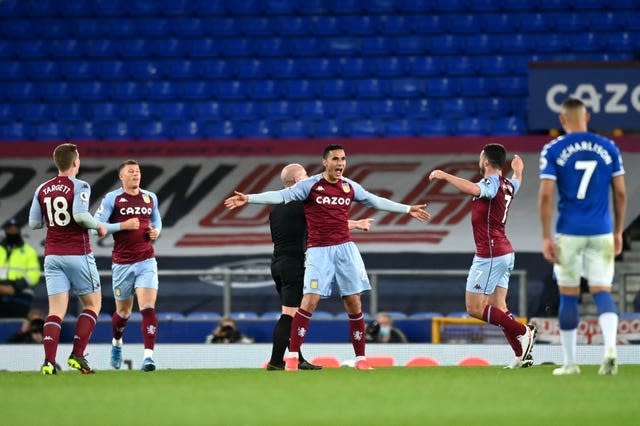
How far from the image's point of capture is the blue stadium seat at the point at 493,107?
68.3 feet

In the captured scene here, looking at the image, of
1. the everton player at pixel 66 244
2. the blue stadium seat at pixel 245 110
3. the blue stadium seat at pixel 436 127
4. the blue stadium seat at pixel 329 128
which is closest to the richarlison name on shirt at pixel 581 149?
the everton player at pixel 66 244

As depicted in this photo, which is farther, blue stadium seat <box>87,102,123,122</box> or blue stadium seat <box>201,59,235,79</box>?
blue stadium seat <box>201,59,235,79</box>

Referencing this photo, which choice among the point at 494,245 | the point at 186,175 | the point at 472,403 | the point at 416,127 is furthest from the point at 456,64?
the point at 472,403

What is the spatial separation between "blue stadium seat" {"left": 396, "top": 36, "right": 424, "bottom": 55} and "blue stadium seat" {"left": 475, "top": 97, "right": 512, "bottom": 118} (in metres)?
1.39

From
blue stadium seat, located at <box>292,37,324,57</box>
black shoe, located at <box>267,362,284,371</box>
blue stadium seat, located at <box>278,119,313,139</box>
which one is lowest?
black shoe, located at <box>267,362,284,371</box>

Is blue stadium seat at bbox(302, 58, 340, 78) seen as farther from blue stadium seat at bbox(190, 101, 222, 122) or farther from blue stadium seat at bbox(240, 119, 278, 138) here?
blue stadium seat at bbox(190, 101, 222, 122)

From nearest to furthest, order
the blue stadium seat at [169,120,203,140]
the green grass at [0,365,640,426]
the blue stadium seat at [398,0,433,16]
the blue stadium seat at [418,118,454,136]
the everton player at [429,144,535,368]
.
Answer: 1. the green grass at [0,365,640,426]
2. the everton player at [429,144,535,368]
3. the blue stadium seat at [418,118,454,136]
4. the blue stadium seat at [169,120,203,140]
5. the blue stadium seat at [398,0,433,16]

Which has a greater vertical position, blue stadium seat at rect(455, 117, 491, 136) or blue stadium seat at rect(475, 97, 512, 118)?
blue stadium seat at rect(475, 97, 512, 118)

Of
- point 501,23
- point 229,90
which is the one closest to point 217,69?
point 229,90

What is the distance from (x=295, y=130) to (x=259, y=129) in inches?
23.7

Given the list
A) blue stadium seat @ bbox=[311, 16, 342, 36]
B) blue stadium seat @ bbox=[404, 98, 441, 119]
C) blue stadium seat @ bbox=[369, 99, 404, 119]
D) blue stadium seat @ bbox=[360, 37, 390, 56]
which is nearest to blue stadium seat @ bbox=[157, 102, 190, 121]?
blue stadium seat @ bbox=[311, 16, 342, 36]

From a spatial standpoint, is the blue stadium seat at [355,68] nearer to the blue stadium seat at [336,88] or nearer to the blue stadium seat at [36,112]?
the blue stadium seat at [336,88]

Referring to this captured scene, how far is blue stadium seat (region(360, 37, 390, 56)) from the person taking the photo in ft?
71.0

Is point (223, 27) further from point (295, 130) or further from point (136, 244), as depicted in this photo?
point (136, 244)
